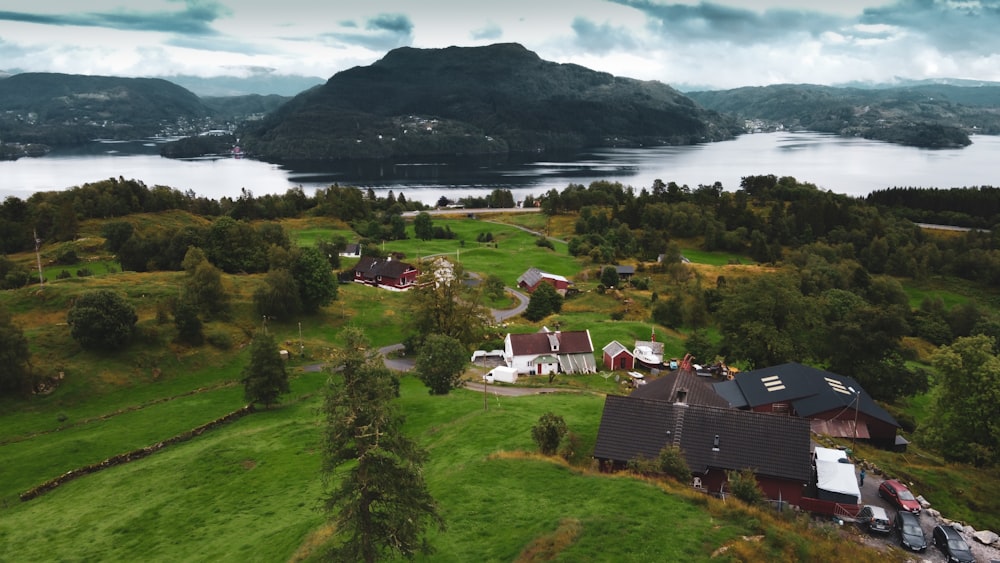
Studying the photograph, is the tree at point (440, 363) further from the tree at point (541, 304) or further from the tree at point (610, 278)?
the tree at point (610, 278)

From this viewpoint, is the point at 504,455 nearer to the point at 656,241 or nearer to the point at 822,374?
the point at 822,374

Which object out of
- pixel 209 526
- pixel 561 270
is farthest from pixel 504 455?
pixel 561 270

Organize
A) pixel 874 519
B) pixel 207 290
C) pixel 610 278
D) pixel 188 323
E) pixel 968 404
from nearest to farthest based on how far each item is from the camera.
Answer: pixel 874 519 → pixel 968 404 → pixel 188 323 → pixel 207 290 → pixel 610 278

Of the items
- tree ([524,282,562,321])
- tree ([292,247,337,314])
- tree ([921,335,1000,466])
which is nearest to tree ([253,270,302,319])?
tree ([292,247,337,314])

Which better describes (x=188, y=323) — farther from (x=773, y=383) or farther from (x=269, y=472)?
(x=773, y=383)

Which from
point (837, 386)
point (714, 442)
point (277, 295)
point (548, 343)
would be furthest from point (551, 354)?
point (277, 295)

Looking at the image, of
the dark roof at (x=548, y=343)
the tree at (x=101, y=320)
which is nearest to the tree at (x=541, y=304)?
the dark roof at (x=548, y=343)
